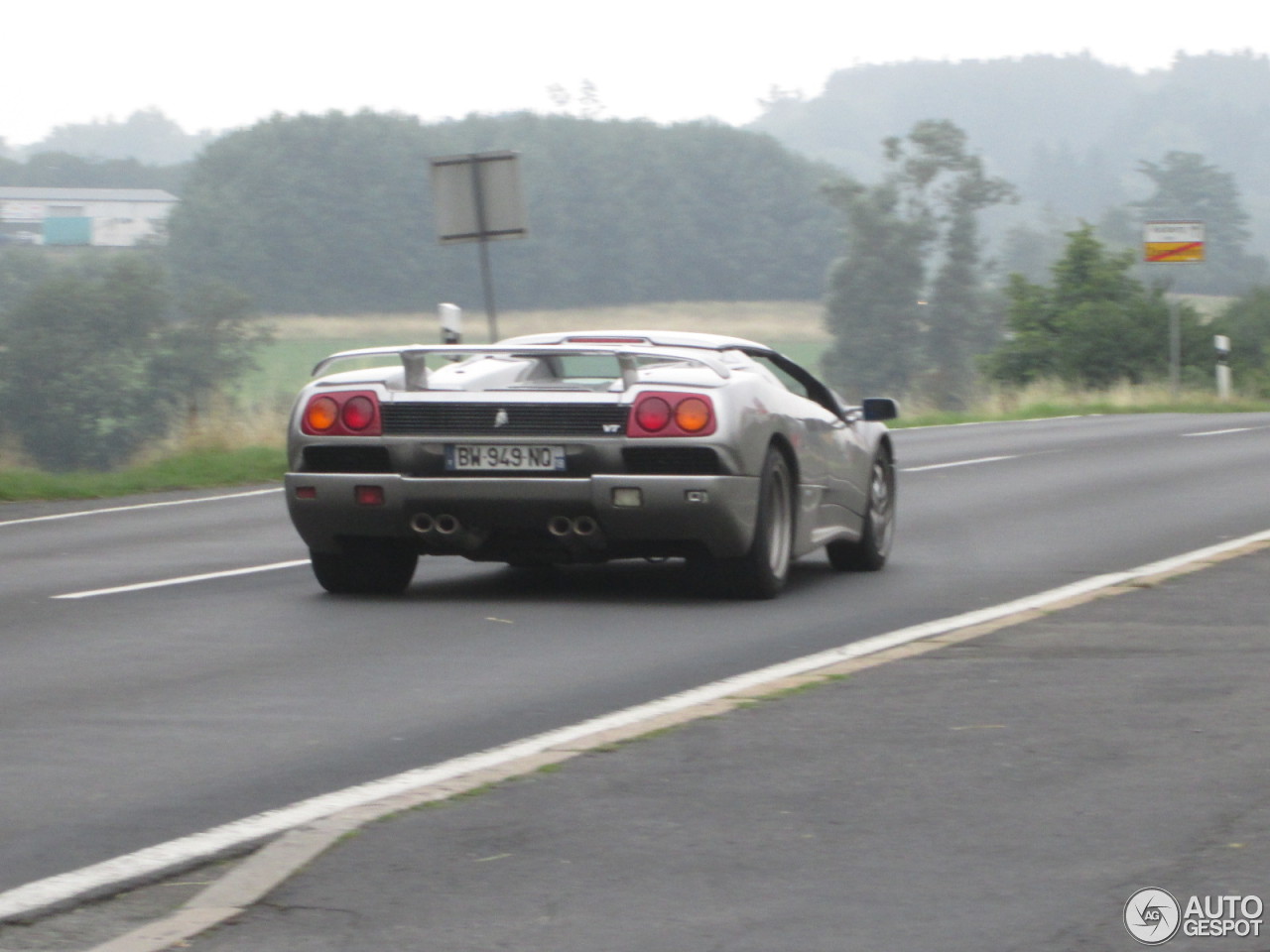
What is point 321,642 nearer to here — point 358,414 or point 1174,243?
point 358,414

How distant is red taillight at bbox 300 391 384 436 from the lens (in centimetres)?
955

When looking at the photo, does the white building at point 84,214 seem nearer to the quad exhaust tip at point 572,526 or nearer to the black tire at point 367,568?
A: the black tire at point 367,568

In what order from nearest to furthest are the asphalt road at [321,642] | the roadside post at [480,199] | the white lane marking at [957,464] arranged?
the asphalt road at [321,642]
the white lane marking at [957,464]
the roadside post at [480,199]

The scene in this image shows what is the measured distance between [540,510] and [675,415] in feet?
2.33

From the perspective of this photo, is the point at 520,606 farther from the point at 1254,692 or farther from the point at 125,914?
the point at 125,914

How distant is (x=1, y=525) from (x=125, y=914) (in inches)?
436

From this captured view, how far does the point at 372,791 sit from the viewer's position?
5.48 meters

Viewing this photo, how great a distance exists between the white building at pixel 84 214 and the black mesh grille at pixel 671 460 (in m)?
80.3

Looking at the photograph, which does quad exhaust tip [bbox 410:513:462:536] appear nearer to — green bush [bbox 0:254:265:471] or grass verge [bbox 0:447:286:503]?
grass verge [bbox 0:447:286:503]

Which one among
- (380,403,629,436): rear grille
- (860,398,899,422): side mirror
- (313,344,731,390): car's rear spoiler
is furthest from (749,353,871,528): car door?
(380,403,629,436): rear grille

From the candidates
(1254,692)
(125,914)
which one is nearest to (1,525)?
(1254,692)

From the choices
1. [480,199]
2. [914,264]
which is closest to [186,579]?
[480,199]

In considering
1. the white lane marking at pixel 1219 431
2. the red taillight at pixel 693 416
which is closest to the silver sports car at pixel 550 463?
the red taillight at pixel 693 416

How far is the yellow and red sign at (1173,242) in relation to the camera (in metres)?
38.2
